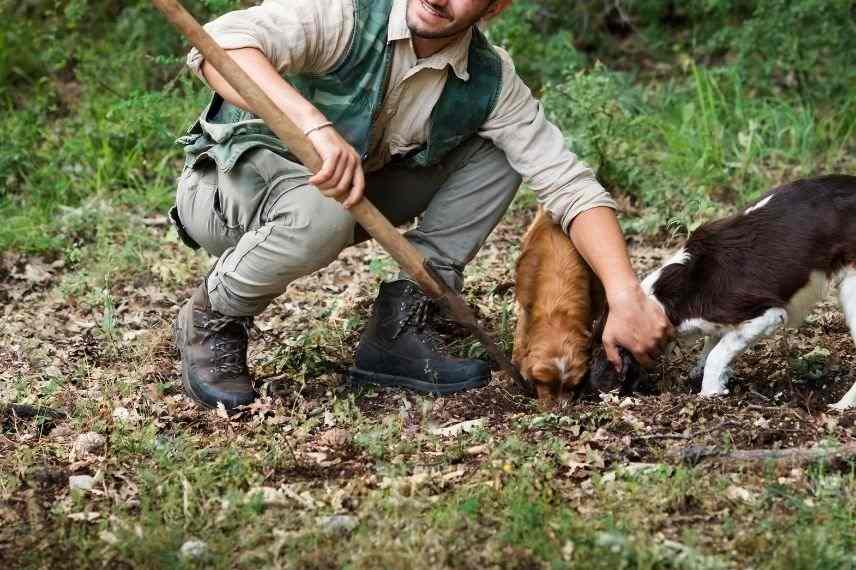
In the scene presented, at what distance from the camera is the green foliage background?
773 centimetres

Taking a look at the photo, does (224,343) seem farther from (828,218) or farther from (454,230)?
(828,218)

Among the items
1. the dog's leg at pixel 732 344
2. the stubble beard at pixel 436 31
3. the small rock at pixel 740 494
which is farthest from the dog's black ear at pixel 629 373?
the stubble beard at pixel 436 31

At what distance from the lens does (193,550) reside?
3.67 m

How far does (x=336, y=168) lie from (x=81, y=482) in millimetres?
1408

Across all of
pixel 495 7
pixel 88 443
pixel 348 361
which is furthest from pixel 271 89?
pixel 348 361

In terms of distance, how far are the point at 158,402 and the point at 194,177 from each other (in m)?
0.96

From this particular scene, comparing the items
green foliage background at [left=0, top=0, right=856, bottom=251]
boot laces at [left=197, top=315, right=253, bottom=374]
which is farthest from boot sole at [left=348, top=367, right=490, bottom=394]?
green foliage background at [left=0, top=0, right=856, bottom=251]

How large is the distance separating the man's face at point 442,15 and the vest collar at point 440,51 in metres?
0.04

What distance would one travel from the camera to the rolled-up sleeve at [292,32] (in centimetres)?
439

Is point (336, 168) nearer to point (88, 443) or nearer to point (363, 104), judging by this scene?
point (363, 104)

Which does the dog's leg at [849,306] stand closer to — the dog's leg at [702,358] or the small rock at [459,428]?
the dog's leg at [702,358]

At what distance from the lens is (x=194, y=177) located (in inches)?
202

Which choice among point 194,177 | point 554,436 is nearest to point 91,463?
point 194,177

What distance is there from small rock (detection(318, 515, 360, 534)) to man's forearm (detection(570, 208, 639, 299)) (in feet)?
4.96
